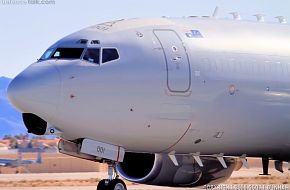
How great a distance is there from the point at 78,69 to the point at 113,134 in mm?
1965

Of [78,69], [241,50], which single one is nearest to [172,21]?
[241,50]

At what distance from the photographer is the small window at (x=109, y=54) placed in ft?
81.4

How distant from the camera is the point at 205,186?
98.9 feet

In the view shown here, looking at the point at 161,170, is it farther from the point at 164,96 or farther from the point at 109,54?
the point at 109,54

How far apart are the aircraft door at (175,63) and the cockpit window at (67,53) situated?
2.34m

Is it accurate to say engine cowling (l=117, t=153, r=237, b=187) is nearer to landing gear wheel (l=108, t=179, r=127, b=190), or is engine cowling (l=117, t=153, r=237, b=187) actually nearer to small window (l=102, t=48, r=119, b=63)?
landing gear wheel (l=108, t=179, r=127, b=190)

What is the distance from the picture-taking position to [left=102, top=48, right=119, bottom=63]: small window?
81.4 feet

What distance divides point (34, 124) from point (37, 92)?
1.17 metres

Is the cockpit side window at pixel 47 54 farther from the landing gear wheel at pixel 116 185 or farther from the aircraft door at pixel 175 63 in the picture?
the landing gear wheel at pixel 116 185

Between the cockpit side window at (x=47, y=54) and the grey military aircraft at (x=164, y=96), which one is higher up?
the cockpit side window at (x=47, y=54)

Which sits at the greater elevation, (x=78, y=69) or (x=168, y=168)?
(x=78, y=69)

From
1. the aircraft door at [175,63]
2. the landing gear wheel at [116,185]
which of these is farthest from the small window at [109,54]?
the landing gear wheel at [116,185]

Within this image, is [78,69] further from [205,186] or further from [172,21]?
[205,186]

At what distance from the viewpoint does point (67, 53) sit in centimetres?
2503
